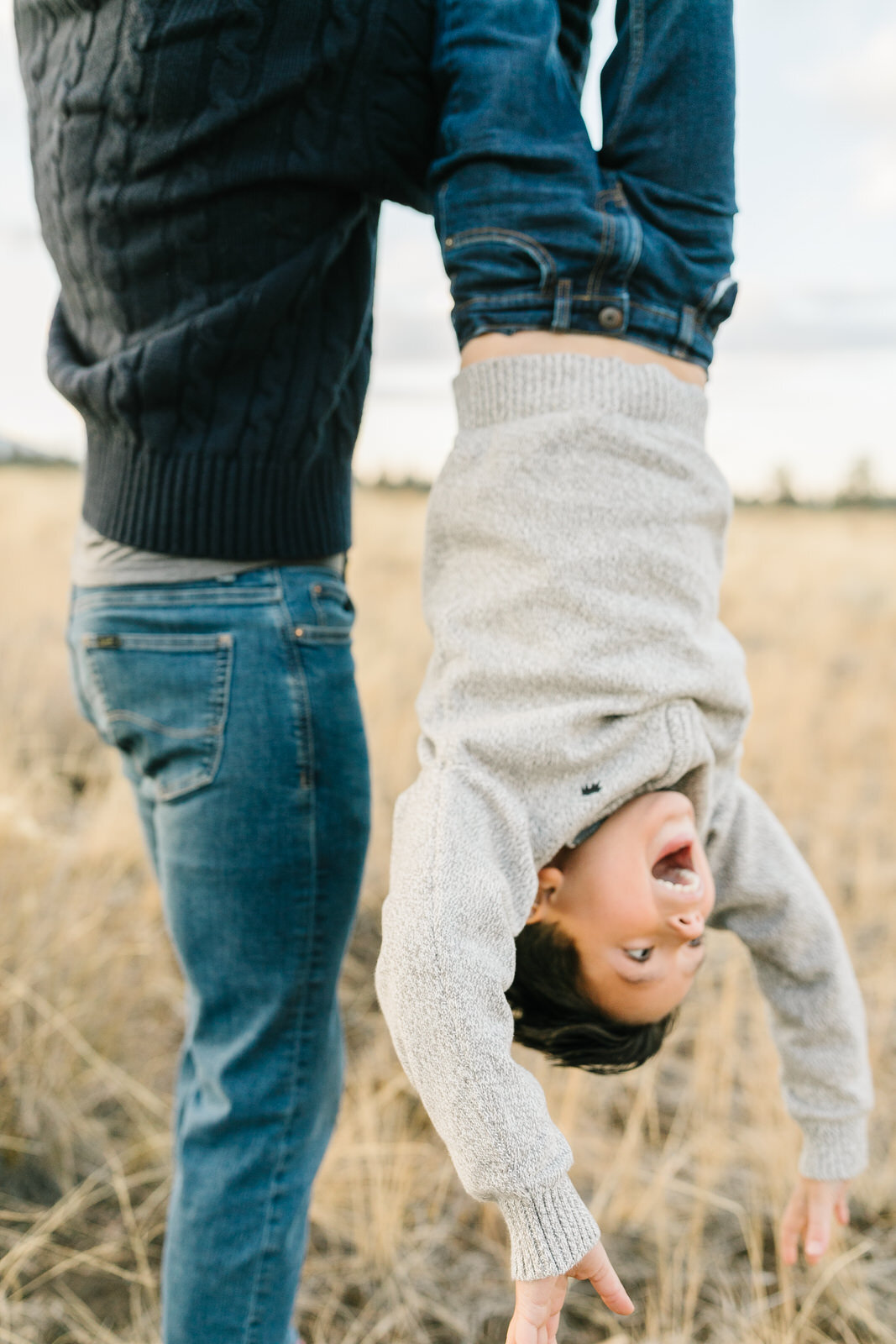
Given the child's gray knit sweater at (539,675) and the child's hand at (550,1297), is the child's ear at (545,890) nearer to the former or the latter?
the child's gray knit sweater at (539,675)

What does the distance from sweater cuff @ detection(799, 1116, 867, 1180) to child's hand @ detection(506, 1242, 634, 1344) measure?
0.58 m

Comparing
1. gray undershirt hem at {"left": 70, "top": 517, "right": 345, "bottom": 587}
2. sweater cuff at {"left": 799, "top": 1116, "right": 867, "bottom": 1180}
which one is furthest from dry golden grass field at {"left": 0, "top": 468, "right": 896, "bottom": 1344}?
gray undershirt hem at {"left": 70, "top": 517, "right": 345, "bottom": 587}

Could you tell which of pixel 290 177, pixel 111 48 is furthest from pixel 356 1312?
pixel 111 48

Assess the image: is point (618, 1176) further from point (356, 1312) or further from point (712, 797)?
point (712, 797)

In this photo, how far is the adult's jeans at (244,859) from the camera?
1.33 m

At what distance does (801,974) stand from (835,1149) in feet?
0.88

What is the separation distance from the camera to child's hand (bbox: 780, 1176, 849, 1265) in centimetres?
154

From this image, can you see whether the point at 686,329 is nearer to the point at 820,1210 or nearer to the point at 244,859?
the point at 244,859

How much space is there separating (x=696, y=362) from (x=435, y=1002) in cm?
83

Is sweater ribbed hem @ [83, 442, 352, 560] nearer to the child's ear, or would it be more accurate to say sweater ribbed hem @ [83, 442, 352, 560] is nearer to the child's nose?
the child's ear

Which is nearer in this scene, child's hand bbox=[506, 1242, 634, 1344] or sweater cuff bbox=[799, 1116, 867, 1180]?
child's hand bbox=[506, 1242, 634, 1344]

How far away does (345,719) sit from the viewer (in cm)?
139

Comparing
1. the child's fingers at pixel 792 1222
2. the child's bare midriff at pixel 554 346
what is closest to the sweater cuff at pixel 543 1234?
the child's fingers at pixel 792 1222

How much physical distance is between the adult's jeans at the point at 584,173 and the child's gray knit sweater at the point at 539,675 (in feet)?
0.26
